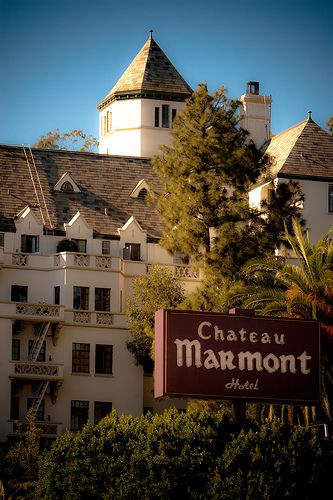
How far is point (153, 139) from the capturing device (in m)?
123

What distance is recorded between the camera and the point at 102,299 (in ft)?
346

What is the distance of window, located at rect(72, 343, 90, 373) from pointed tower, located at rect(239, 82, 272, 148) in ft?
82.7

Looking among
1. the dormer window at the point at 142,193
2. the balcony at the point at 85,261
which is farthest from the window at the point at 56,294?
the dormer window at the point at 142,193

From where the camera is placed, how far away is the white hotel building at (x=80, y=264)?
102562mm

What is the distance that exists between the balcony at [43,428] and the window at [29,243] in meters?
10.6

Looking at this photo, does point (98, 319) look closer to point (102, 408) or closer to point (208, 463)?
point (102, 408)

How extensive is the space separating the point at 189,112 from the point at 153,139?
65.2ft

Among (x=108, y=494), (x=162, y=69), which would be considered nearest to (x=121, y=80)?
(x=162, y=69)

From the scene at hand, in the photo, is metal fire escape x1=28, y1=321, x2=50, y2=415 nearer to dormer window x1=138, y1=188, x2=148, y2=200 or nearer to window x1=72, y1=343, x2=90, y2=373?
window x1=72, y1=343, x2=90, y2=373

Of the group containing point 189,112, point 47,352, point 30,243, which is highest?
point 189,112

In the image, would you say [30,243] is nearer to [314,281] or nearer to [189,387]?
[314,281]

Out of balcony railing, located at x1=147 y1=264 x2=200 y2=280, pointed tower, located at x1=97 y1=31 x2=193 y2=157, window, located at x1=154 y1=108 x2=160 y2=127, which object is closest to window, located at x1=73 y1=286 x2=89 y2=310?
balcony railing, located at x1=147 y1=264 x2=200 y2=280

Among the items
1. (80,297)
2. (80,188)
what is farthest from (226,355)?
(80,188)

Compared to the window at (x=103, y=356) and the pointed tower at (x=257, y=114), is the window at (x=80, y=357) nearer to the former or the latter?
the window at (x=103, y=356)
